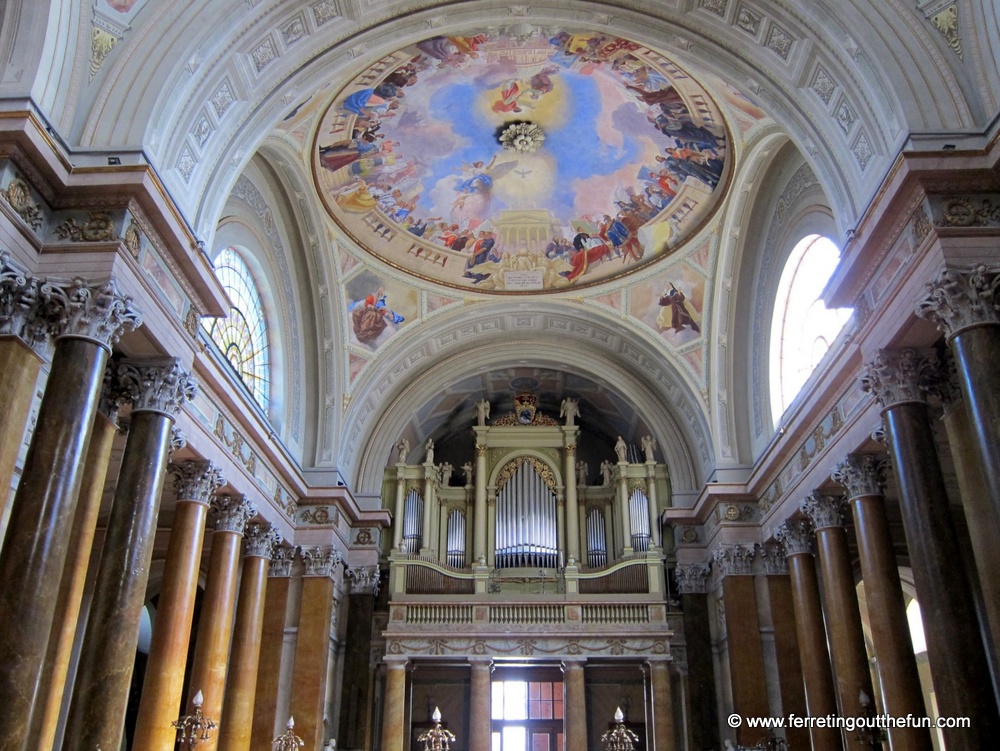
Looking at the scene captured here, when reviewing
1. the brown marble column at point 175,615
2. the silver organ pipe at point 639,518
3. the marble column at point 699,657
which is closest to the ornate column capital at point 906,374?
the brown marble column at point 175,615

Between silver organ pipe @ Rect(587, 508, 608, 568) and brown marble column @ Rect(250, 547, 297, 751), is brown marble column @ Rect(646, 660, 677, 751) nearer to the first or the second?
silver organ pipe @ Rect(587, 508, 608, 568)

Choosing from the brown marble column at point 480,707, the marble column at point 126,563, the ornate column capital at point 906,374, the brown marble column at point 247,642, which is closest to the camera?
the marble column at point 126,563

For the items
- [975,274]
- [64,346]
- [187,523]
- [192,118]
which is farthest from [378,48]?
[975,274]

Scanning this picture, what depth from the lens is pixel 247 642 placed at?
612 inches

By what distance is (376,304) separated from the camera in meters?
19.8

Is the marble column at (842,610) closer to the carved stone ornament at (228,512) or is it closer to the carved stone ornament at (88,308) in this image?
the carved stone ornament at (228,512)

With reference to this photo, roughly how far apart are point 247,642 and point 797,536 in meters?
10.1

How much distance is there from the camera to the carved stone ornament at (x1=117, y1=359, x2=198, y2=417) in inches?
419

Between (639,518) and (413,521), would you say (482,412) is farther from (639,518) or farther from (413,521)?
(639,518)

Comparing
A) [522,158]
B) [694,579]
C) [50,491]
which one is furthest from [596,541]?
[50,491]

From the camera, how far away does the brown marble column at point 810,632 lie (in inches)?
566

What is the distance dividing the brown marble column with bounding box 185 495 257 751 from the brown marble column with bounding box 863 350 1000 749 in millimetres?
9959

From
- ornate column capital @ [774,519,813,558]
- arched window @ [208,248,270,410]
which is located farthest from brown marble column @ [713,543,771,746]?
arched window @ [208,248,270,410]

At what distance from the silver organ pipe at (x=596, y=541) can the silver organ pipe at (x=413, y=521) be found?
13.9 feet
